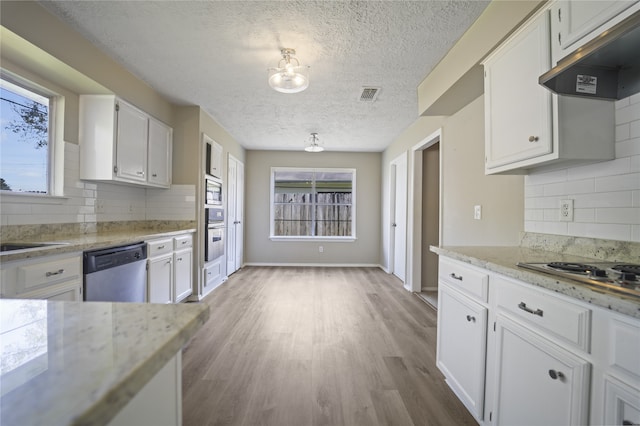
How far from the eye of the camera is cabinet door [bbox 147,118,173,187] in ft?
10.3

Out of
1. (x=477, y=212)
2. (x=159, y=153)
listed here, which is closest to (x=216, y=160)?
(x=159, y=153)

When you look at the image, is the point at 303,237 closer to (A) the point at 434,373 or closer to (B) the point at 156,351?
(A) the point at 434,373

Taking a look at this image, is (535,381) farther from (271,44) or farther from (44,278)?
(271,44)

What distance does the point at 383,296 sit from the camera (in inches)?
153

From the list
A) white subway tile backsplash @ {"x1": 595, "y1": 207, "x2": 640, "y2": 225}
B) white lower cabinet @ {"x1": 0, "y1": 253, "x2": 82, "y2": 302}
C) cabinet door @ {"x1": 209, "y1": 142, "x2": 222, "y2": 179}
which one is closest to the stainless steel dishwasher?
white lower cabinet @ {"x1": 0, "y1": 253, "x2": 82, "y2": 302}

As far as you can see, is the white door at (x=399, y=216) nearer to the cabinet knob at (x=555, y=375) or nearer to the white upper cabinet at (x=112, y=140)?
the cabinet knob at (x=555, y=375)

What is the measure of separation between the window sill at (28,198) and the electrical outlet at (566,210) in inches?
140

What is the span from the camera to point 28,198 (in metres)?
2.14

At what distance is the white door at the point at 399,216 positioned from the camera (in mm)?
4473

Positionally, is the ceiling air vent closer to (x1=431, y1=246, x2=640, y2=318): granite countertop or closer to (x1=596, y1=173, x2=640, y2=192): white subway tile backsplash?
(x1=431, y1=246, x2=640, y2=318): granite countertop

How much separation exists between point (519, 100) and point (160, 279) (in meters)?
3.14

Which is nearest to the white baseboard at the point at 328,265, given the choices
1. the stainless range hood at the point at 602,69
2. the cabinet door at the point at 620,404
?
the stainless range hood at the point at 602,69

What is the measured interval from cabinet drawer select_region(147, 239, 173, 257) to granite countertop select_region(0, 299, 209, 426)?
2.10m

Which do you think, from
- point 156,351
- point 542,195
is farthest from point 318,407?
point 542,195
